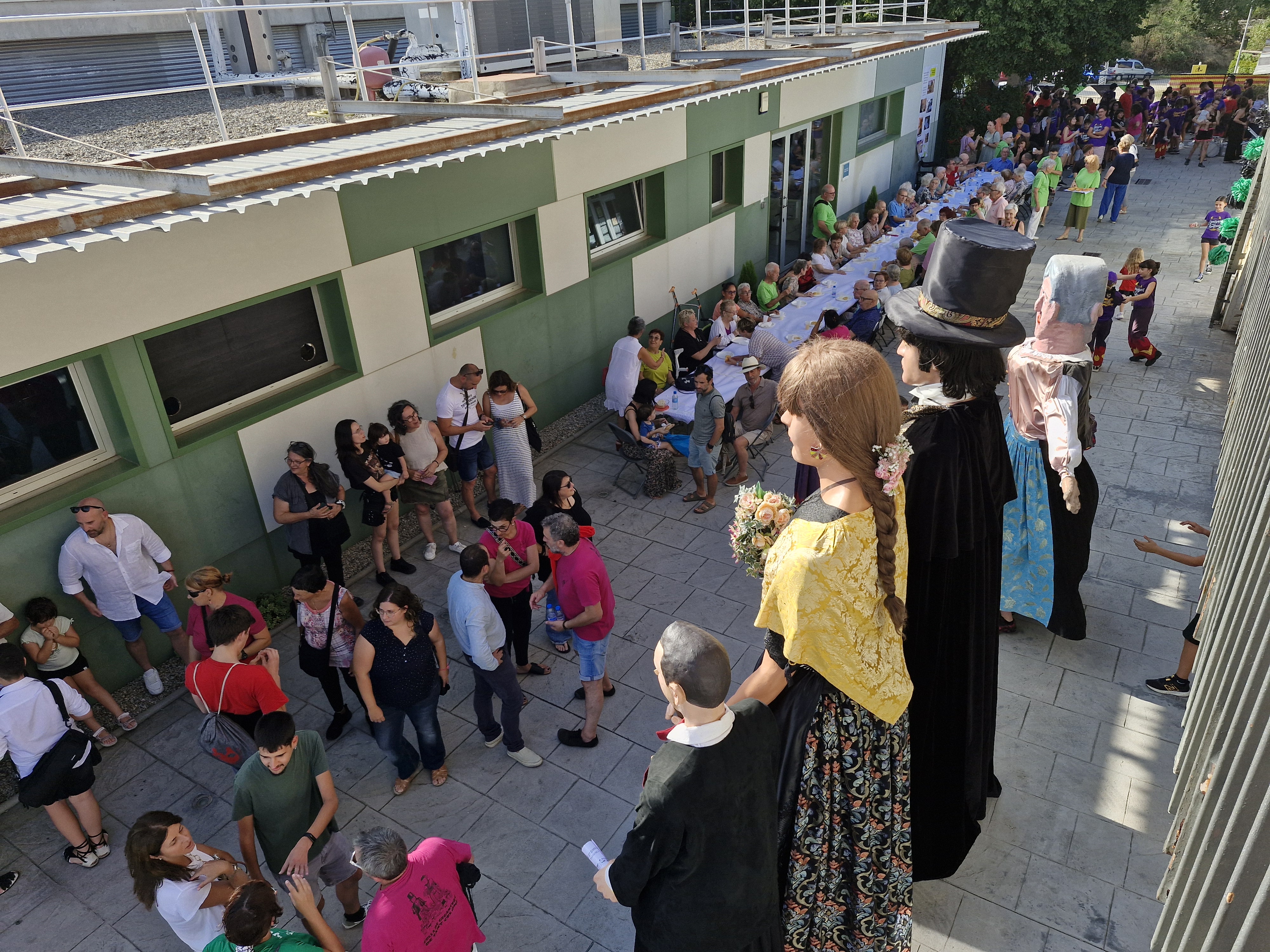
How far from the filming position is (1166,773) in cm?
445

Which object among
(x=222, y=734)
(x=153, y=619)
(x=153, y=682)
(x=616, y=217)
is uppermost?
(x=616, y=217)

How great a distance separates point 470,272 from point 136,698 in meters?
4.45

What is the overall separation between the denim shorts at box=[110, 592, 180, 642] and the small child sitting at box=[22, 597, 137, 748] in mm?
256

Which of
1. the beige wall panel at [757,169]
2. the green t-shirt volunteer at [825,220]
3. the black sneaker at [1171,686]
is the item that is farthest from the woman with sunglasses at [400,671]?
the green t-shirt volunteer at [825,220]

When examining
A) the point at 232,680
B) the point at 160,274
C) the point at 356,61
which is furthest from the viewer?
the point at 356,61

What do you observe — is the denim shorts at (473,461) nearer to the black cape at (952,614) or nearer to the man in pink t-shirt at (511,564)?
the man in pink t-shirt at (511,564)

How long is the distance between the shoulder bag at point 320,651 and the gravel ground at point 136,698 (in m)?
1.13

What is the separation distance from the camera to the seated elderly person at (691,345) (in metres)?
8.65

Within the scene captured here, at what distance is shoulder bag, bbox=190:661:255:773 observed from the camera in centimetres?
395

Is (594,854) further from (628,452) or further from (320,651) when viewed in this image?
(628,452)

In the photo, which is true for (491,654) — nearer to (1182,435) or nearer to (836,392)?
(836,392)

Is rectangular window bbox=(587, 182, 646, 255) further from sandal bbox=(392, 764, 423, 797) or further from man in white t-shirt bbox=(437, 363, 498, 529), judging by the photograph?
sandal bbox=(392, 764, 423, 797)

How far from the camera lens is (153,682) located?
17.8ft

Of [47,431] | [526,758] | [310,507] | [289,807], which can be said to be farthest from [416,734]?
[47,431]
